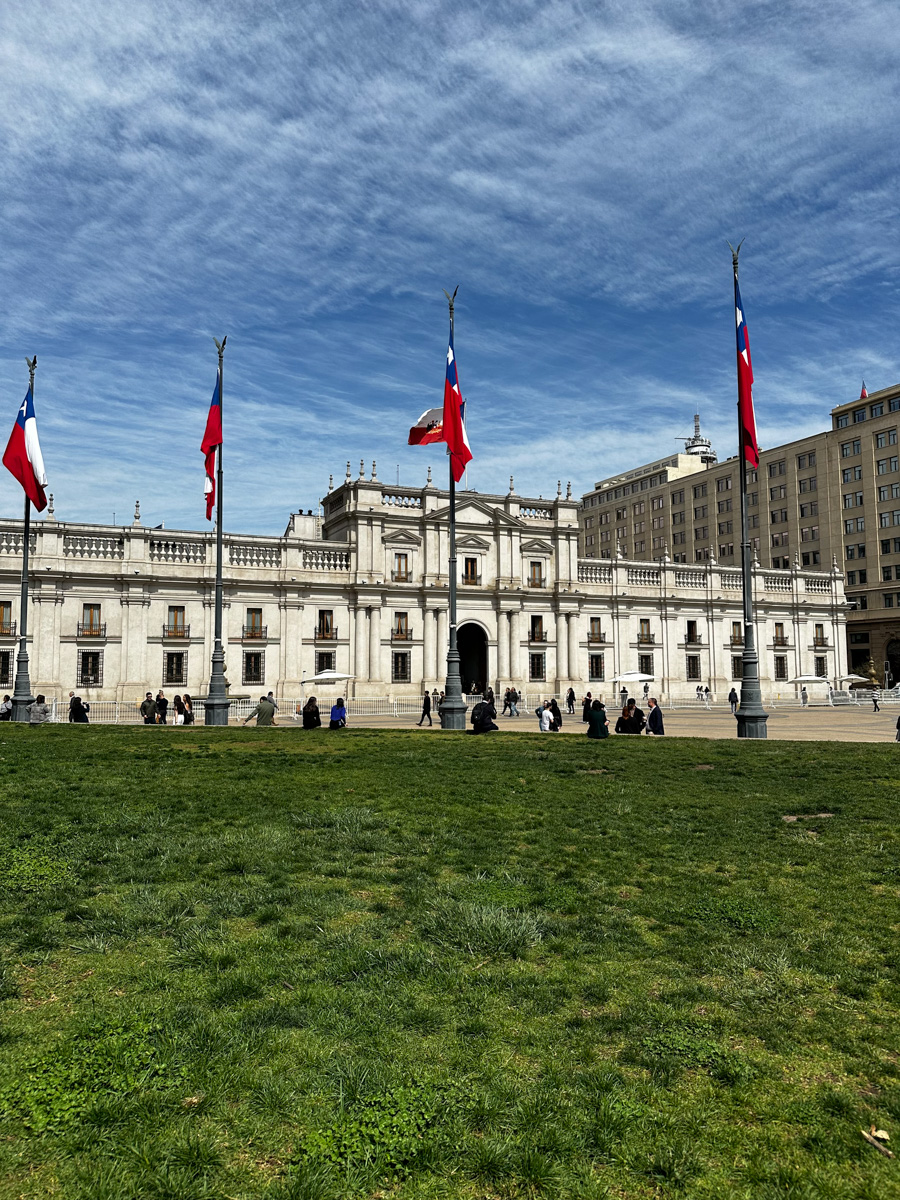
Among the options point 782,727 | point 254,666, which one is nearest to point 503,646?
point 254,666

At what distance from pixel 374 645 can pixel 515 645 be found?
1125 centimetres

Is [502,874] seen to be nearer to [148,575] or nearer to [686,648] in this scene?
[148,575]

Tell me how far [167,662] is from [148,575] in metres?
5.51

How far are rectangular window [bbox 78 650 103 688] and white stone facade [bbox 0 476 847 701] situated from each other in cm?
8

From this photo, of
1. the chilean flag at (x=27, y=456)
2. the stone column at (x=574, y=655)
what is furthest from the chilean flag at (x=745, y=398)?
the stone column at (x=574, y=655)

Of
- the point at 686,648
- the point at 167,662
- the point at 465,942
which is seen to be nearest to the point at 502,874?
the point at 465,942

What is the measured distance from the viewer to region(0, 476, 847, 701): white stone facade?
159ft

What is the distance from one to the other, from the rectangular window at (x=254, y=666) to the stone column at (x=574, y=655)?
76.6ft

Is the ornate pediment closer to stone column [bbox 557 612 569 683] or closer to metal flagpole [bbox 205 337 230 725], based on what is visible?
stone column [bbox 557 612 569 683]

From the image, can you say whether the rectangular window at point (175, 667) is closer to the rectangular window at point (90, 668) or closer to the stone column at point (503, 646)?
the rectangular window at point (90, 668)

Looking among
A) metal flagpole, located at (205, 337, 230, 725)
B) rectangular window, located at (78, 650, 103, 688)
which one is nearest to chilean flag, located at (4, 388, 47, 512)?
metal flagpole, located at (205, 337, 230, 725)

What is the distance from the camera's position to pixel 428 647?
57.7 metres

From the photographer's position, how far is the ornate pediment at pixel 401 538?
188 feet

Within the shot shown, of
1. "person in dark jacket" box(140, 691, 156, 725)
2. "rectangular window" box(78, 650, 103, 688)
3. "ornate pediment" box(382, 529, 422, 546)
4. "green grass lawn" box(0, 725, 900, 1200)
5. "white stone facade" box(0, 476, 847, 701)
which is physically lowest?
"green grass lawn" box(0, 725, 900, 1200)
